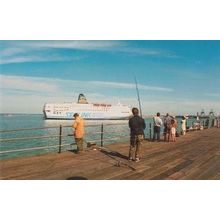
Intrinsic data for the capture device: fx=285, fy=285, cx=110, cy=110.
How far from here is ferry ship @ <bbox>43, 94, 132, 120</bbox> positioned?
110062 millimetres

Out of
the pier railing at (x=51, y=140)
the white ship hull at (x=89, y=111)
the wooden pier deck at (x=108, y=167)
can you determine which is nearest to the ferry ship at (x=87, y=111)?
the white ship hull at (x=89, y=111)

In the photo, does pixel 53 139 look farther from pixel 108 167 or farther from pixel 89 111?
pixel 89 111

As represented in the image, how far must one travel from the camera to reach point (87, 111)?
367 feet

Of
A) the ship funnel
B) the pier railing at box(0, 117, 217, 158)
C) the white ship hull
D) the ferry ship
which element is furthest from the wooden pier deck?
the ship funnel

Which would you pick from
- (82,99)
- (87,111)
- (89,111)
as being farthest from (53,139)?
(82,99)

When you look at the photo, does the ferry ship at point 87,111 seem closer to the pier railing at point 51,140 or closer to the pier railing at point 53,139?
the pier railing at point 53,139

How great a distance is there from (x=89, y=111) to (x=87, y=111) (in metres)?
0.87

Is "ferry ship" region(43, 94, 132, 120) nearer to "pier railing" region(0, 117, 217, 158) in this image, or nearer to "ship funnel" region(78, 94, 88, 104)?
"ship funnel" region(78, 94, 88, 104)

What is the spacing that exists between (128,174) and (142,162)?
5.77 ft

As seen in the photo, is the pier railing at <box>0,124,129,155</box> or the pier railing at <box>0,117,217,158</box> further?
the pier railing at <box>0,117,217,158</box>

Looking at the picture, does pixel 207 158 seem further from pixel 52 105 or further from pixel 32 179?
pixel 52 105

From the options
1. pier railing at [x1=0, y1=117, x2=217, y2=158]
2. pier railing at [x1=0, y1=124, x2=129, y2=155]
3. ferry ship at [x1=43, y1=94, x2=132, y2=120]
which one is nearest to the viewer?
pier railing at [x1=0, y1=124, x2=129, y2=155]

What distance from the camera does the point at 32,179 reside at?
256 inches

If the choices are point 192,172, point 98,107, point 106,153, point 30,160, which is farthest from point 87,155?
point 98,107
